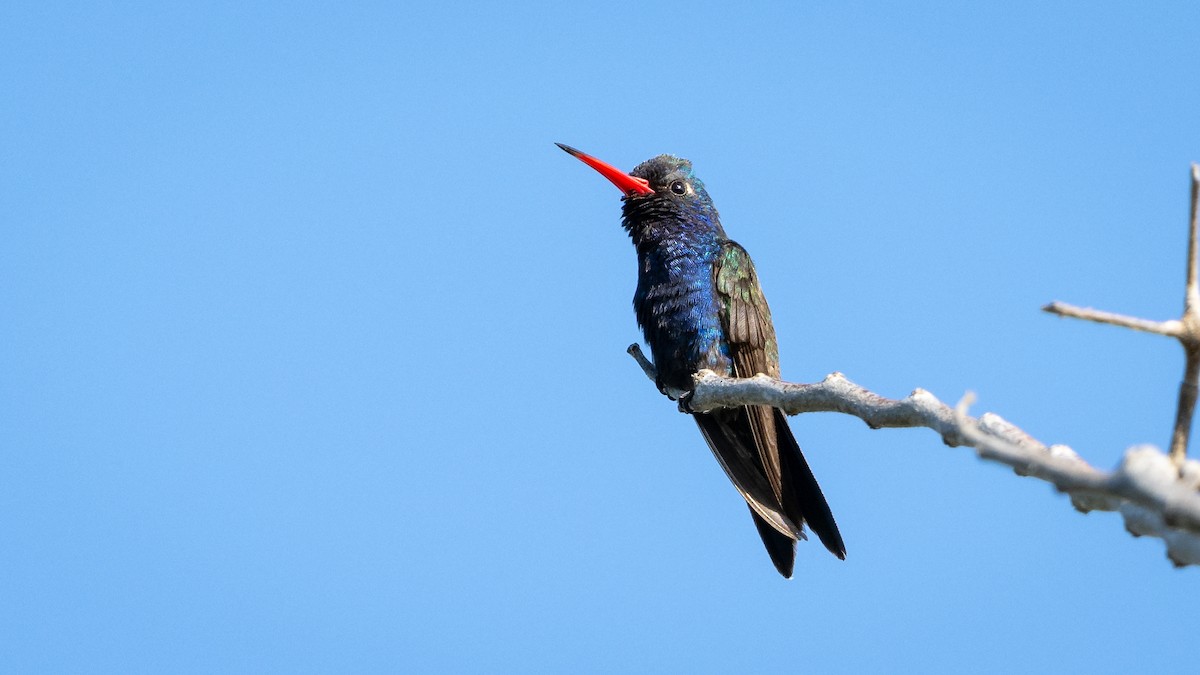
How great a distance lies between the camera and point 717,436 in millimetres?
7105

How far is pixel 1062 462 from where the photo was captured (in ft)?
8.11

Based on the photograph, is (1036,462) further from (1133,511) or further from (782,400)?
(782,400)

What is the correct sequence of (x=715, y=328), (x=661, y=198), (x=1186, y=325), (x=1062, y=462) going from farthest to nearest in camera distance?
(x=661, y=198)
(x=715, y=328)
(x=1186, y=325)
(x=1062, y=462)

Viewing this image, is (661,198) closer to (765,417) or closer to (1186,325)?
(765,417)

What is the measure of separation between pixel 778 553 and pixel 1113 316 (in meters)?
4.10

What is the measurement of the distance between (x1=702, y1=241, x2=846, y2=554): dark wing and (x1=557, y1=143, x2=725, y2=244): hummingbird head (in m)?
0.34

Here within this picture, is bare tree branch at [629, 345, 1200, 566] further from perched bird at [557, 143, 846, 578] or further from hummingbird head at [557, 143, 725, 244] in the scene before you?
hummingbird head at [557, 143, 725, 244]

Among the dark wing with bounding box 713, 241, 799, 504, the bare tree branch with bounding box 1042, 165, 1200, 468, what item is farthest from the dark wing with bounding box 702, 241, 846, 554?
the bare tree branch with bounding box 1042, 165, 1200, 468

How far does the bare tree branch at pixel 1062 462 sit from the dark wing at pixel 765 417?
2063mm

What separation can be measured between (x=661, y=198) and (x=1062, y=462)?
5.59m

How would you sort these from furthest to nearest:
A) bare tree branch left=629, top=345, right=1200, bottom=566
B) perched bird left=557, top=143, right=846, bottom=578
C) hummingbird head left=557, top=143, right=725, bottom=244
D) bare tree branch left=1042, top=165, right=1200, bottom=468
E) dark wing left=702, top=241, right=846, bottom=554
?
hummingbird head left=557, top=143, right=725, bottom=244, perched bird left=557, top=143, right=846, bottom=578, dark wing left=702, top=241, right=846, bottom=554, bare tree branch left=1042, top=165, right=1200, bottom=468, bare tree branch left=629, top=345, right=1200, bottom=566

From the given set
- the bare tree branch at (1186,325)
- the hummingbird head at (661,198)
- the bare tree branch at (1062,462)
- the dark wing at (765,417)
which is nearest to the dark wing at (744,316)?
the dark wing at (765,417)

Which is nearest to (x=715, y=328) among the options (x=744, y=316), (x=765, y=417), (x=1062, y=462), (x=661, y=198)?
(x=744, y=316)

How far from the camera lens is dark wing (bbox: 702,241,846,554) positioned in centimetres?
648
